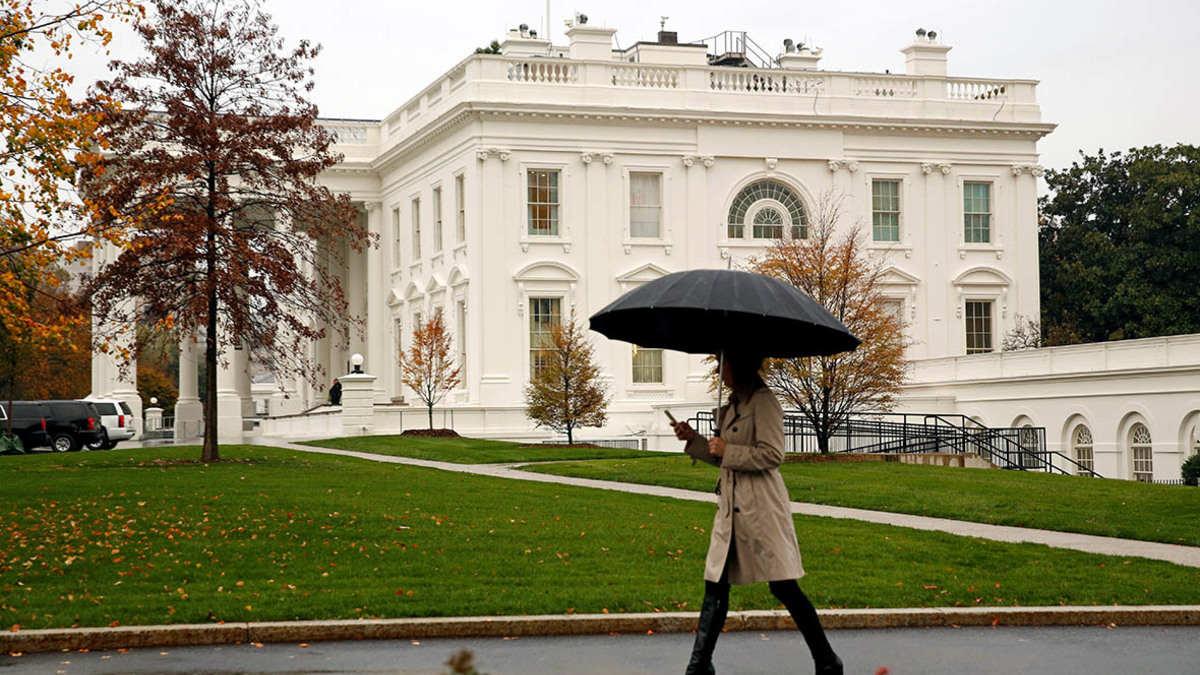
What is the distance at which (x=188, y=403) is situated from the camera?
188ft

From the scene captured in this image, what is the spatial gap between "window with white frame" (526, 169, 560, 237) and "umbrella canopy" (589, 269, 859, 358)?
140 ft

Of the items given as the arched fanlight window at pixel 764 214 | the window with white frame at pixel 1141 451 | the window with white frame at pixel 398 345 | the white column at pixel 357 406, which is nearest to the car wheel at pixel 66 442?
the white column at pixel 357 406

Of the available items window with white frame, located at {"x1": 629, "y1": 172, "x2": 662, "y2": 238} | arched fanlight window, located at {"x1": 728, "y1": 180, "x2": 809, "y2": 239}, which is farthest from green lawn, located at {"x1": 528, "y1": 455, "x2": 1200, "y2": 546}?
arched fanlight window, located at {"x1": 728, "y1": 180, "x2": 809, "y2": 239}

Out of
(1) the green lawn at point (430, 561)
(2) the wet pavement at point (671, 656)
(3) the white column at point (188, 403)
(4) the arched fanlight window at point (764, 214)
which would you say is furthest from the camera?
(3) the white column at point (188, 403)

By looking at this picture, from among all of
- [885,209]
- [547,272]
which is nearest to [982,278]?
[885,209]

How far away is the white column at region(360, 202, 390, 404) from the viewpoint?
63.1m

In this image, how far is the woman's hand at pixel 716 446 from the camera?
9.73 metres

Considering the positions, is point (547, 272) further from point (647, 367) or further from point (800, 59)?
point (800, 59)

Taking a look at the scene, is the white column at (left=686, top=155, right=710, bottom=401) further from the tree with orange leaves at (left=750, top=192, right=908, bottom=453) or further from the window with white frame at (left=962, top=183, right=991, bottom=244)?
the tree with orange leaves at (left=750, top=192, right=908, bottom=453)

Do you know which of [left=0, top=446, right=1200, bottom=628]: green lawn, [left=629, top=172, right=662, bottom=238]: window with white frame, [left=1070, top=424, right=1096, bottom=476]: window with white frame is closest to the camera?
[left=0, top=446, right=1200, bottom=628]: green lawn

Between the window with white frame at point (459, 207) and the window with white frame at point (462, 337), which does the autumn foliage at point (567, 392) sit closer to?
the window with white frame at point (462, 337)

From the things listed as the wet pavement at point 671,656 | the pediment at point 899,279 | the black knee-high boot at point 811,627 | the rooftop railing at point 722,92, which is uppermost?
the rooftop railing at point 722,92

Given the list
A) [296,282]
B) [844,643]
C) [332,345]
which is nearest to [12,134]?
[296,282]

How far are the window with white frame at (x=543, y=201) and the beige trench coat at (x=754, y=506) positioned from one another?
43534 mm
